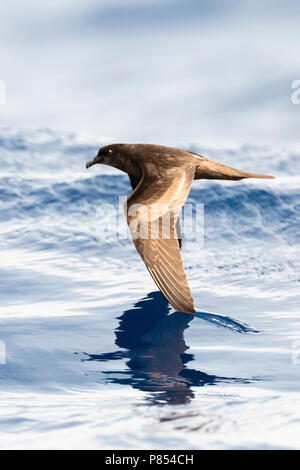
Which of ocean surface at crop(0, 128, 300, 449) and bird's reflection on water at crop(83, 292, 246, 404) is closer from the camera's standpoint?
ocean surface at crop(0, 128, 300, 449)

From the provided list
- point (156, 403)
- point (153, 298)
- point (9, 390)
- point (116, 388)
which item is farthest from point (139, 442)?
point (153, 298)

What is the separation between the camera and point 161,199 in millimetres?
7523

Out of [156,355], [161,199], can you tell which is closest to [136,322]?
[156,355]

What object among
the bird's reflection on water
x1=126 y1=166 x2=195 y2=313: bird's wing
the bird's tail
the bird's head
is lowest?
the bird's reflection on water

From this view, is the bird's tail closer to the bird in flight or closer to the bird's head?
the bird in flight

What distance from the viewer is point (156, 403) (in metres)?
6.19

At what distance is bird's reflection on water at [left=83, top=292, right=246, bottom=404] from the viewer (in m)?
6.62

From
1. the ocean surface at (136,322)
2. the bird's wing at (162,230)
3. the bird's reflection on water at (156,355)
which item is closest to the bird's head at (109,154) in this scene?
the bird's wing at (162,230)

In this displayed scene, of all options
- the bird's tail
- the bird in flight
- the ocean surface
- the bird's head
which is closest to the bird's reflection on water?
the ocean surface

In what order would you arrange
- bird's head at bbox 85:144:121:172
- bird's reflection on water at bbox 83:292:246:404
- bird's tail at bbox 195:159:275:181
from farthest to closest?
bird's head at bbox 85:144:121:172, bird's tail at bbox 195:159:275:181, bird's reflection on water at bbox 83:292:246:404

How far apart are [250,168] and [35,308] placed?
6.75m

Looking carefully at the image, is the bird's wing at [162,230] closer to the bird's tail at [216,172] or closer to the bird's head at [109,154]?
the bird's tail at [216,172]

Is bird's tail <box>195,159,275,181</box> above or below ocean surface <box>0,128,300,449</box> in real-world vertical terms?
above

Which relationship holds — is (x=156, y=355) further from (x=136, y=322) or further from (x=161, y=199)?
(x=161, y=199)
